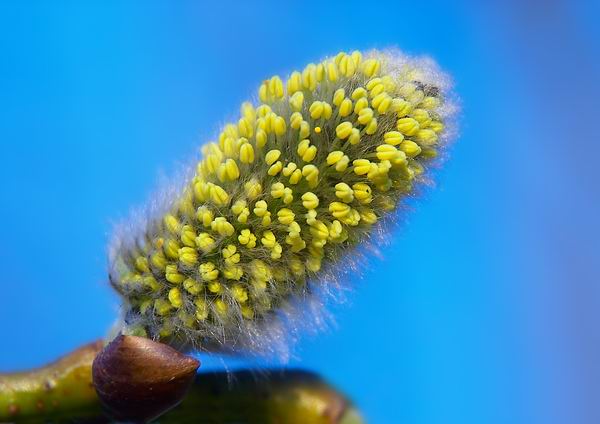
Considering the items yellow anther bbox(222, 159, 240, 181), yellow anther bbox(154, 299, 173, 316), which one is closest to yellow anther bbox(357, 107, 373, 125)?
yellow anther bbox(222, 159, 240, 181)

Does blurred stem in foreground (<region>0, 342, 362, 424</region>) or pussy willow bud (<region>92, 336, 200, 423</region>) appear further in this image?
blurred stem in foreground (<region>0, 342, 362, 424</region>)

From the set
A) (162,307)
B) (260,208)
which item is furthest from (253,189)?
(162,307)

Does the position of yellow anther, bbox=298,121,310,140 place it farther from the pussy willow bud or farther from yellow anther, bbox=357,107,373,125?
the pussy willow bud

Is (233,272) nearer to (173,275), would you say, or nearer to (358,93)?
(173,275)

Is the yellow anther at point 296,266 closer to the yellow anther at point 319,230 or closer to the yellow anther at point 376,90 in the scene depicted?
the yellow anther at point 319,230

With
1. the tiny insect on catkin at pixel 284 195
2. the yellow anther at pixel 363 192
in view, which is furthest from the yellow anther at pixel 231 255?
the yellow anther at pixel 363 192

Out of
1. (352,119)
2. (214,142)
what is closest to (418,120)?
(352,119)
